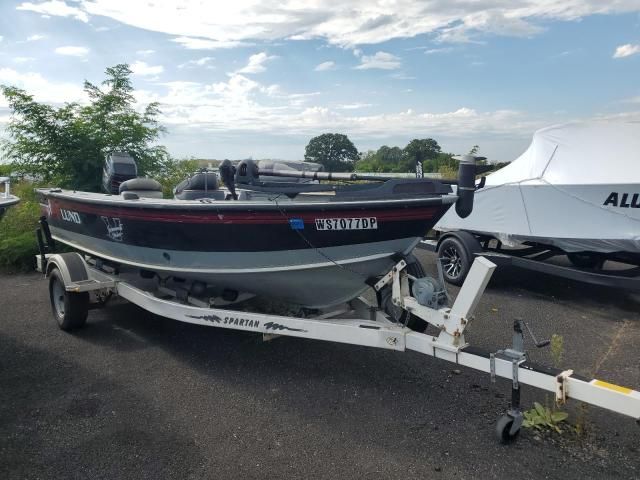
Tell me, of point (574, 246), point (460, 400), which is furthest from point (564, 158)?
point (460, 400)

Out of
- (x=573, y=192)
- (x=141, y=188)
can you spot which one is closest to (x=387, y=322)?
(x=141, y=188)

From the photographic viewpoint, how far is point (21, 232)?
9453 mm

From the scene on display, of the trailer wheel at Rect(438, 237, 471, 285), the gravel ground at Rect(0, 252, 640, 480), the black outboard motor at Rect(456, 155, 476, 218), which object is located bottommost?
the gravel ground at Rect(0, 252, 640, 480)

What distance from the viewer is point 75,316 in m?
5.24

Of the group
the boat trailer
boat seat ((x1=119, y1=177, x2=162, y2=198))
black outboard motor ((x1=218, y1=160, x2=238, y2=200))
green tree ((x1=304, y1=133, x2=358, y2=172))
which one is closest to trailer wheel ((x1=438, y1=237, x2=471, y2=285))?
green tree ((x1=304, y1=133, x2=358, y2=172))

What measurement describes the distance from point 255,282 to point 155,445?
1.53 meters

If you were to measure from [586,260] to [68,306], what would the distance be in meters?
6.48

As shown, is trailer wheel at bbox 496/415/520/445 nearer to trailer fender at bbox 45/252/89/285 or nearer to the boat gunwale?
the boat gunwale

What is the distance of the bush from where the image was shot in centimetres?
848

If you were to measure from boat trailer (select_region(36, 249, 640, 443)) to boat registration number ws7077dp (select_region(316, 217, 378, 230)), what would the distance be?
14.7 inches

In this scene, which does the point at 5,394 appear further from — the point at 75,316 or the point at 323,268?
the point at 323,268

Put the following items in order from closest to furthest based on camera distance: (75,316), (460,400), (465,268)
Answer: (460,400) → (75,316) → (465,268)

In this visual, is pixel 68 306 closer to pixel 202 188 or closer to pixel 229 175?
pixel 202 188

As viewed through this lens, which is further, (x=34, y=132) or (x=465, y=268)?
(x=34, y=132)
